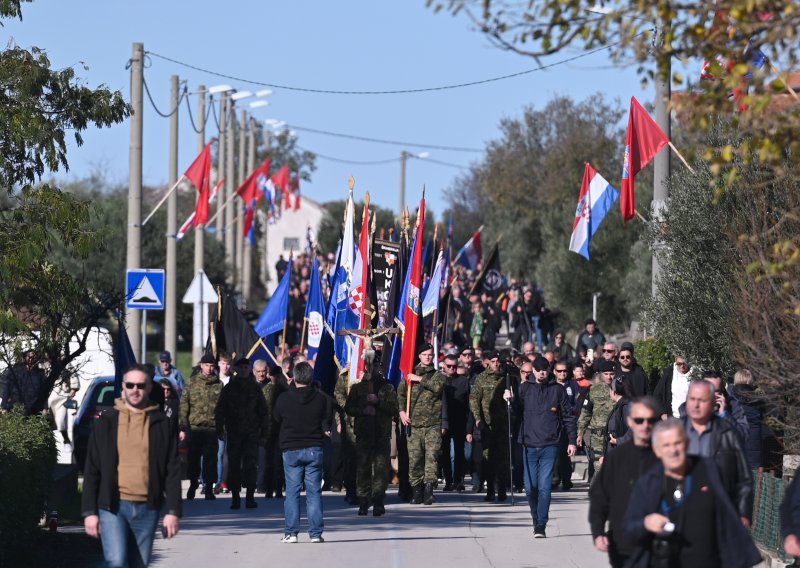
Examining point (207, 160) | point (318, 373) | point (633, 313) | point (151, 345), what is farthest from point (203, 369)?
point (151, 345)

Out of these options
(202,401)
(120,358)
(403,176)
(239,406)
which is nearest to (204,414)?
(202,401)

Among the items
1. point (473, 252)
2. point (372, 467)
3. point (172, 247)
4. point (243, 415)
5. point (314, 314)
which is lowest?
point (372, 467)

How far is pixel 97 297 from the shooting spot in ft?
55.7

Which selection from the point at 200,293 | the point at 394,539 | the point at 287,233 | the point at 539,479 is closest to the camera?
the point at 394,539

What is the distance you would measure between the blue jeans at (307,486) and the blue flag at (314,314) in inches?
304

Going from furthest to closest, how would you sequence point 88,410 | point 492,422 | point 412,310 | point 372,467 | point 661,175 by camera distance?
point 88,410
point 412,310
point 661,175
point 492,422
point 372,467

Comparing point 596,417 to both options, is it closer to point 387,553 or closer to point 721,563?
point 387,553

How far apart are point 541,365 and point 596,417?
92.9 inches

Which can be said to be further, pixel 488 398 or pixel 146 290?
pixel 146 290

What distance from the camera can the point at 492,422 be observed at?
64.5 feet

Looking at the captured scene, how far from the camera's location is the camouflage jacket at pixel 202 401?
758 inches

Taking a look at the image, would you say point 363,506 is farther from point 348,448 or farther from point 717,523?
point 717,523

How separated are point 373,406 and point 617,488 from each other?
911 centimetres

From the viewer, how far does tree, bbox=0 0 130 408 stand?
14.1 meters
